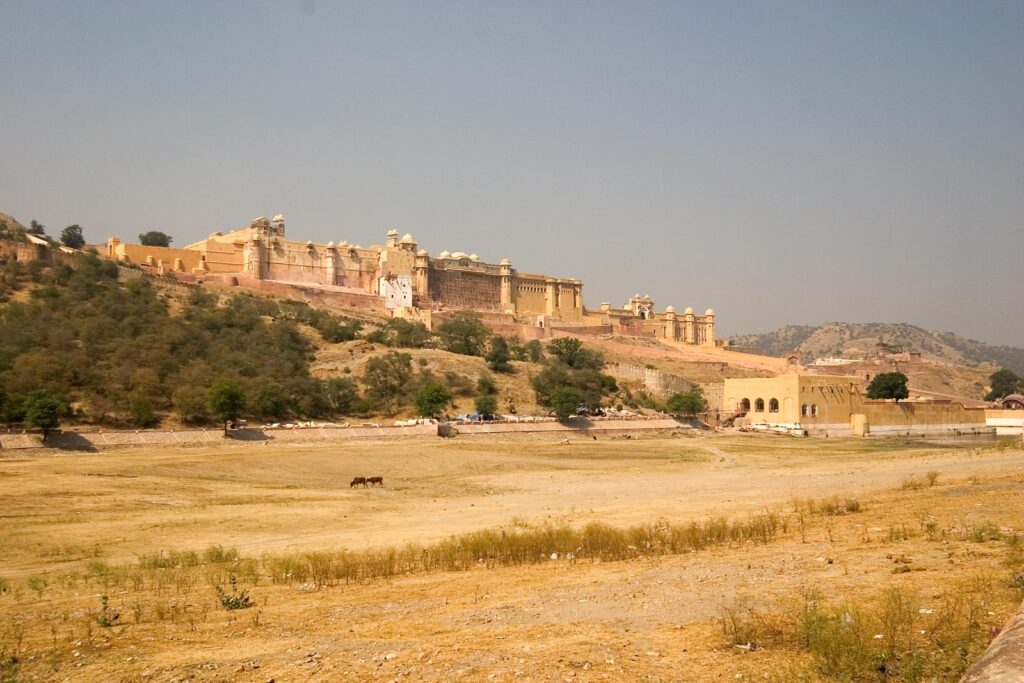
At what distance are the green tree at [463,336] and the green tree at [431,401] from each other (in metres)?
13.9

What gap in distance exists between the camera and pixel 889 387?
175 ft

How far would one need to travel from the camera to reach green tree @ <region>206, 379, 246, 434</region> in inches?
1215

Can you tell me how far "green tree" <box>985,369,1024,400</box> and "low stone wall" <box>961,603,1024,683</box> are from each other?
71219 millimetres

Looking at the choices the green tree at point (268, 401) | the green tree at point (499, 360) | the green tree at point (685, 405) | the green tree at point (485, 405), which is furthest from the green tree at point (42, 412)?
the green tree at point (685, 405)

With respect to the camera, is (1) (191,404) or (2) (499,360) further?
(2) (499,360)

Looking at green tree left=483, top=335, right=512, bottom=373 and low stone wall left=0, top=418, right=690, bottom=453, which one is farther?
green tree left=483, top=335, right=512, bottom=373

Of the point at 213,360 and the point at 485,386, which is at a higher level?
the point at 213,360

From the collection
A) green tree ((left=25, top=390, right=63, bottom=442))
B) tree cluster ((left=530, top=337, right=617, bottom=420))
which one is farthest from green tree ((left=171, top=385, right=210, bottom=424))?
tree cluster ((left=530, top=337, right=617, bottom=420))

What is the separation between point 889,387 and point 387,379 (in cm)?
3107

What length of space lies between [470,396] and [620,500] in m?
25.5

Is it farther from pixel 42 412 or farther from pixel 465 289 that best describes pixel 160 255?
pixel 42 412

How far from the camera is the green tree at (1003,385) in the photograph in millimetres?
67750

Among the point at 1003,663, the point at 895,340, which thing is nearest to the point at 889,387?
the point at 1003,663

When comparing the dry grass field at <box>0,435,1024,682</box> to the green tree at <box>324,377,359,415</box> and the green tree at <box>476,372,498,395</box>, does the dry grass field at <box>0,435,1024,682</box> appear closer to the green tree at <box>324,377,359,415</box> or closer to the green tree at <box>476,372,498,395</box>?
the green tree at <box>324,377,359,415</box>
